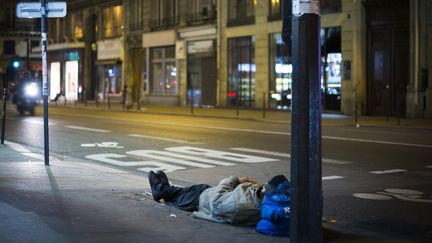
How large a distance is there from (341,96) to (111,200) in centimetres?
2197

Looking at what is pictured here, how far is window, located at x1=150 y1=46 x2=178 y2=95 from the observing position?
4126 centimetres

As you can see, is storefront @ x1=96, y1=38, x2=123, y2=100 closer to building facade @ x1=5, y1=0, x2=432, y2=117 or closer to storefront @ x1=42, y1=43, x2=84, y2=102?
building facade @ x1=5, y1=0, x2=432, y2=117

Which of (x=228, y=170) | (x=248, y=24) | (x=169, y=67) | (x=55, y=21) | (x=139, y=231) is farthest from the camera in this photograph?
(x=55, y=21)

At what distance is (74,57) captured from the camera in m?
52.6

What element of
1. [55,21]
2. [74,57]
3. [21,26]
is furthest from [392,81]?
[21,26]

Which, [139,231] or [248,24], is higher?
[248,24]

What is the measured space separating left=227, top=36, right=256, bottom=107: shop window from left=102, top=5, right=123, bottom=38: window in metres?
13.9

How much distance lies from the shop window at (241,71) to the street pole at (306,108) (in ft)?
93.1

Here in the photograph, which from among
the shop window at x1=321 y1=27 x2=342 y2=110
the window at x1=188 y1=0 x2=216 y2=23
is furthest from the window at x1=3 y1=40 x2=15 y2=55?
the shop window at x1=321 y1=27 x2=342 y2=110

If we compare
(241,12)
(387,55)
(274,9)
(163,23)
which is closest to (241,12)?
(241,12)

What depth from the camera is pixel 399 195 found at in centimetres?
908

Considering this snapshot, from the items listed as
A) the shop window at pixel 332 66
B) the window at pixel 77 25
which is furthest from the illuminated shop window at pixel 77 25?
the shop window at pixel 332 66

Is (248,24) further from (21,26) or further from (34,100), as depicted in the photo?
(21,26)

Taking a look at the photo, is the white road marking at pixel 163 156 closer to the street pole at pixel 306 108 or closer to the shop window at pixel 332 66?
the street pole at pixel 306 108
